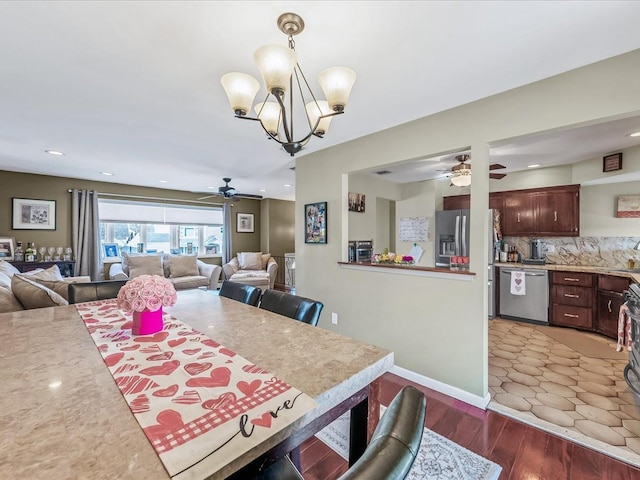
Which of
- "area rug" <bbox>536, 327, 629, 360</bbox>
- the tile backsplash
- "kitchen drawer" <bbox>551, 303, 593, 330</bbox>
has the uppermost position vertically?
the tile backsplash

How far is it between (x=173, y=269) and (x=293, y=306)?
4.74 m

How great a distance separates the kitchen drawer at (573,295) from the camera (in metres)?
3.69

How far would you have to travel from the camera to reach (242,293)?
2135 millimetres

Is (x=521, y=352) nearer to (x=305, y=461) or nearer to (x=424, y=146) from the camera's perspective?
(x=424, y=146)

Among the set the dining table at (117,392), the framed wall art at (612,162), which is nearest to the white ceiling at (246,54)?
the framed wall art at (612,162)

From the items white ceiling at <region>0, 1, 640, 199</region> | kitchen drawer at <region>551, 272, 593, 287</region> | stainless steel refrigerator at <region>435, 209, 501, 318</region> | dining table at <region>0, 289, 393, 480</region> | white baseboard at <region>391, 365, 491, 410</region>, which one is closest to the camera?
dining table at <region>0, 289, 393, 480</region>

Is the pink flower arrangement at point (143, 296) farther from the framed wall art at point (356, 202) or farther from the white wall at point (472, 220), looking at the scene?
the framed wall art at point (356, 202)

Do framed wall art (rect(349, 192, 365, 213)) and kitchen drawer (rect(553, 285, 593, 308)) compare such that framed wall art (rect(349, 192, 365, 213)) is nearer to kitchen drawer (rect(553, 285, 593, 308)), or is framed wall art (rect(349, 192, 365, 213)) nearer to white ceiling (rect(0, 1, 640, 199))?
white ceiling (rect(0, 1, 640, 199))

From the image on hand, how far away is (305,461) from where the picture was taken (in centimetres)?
166

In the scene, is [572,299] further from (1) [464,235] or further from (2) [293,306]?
(2) [293,306]

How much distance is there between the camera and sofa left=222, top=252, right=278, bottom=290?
19.6 feet

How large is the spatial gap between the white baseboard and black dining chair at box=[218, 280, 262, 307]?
127 centimetres

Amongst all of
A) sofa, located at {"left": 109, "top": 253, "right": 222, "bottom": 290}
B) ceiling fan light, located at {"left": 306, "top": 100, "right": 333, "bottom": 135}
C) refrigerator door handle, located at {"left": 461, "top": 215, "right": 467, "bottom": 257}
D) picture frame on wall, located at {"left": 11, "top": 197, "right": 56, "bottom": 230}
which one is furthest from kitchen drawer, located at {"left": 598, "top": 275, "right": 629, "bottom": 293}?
picture frame on wall, located at {"left": 11, "top": 197, "right": 56, "bottom": 230}

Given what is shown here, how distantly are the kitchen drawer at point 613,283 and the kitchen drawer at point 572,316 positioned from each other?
372mm
